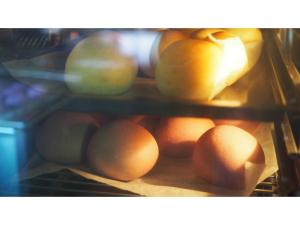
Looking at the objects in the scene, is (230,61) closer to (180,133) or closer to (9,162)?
(180,133)

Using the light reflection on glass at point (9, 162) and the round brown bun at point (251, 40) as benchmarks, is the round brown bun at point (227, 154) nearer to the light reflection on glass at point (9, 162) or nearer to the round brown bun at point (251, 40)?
the round brown bun at point (251, 40)

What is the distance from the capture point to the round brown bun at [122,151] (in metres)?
0.78

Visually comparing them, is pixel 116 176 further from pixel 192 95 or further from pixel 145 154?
pixel 192 95

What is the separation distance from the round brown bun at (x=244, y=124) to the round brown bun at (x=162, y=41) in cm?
17

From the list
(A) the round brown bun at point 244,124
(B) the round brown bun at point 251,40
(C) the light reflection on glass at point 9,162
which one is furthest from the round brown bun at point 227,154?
(C) the light reflection on glass at point 9,162

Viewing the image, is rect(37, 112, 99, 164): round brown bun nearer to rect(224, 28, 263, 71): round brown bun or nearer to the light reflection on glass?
the light reflection on glass

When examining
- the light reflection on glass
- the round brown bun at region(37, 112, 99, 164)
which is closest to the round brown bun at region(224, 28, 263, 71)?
the round brown bun at region(37, 112, 99, 164)

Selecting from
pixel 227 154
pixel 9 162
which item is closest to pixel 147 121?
pixel 227 154

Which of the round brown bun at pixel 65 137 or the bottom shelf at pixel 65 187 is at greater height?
the round brown bun at pixel 65 137

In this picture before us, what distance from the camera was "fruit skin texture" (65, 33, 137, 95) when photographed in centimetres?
75

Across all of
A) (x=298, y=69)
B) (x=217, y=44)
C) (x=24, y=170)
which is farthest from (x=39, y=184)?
(x=298, y=69)

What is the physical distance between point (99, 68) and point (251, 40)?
305 millimetres

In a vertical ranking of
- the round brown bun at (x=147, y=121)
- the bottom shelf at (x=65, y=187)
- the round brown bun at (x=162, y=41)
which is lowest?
the bottom shelf at (x=65, y=187)

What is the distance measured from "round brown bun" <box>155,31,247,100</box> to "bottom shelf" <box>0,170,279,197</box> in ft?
0.78
